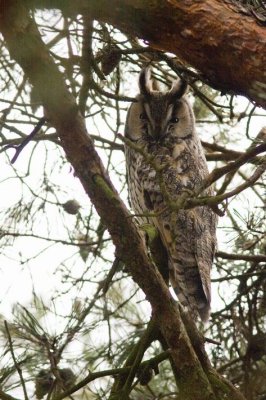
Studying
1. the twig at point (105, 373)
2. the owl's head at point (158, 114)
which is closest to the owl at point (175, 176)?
the owl's head at point (158, 114)

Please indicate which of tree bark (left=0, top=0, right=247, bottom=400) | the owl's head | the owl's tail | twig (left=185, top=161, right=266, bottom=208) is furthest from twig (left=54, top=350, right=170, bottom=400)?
the owl's head

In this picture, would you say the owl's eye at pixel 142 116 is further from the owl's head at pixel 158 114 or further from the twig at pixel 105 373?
the twig at pixel 105 373

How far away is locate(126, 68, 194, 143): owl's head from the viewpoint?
2.99 m

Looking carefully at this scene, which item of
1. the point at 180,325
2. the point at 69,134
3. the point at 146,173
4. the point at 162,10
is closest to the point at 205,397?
the point at 180,325

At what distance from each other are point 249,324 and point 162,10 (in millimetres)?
1470

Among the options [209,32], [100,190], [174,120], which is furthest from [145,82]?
[209,32]

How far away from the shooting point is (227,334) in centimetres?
293

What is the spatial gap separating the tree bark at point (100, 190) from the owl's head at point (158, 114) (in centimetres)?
117

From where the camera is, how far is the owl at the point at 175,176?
292 centimetres

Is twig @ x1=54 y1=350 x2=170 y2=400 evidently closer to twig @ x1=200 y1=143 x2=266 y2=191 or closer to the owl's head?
twig @ x1=200 y1=143 x2=266 y2=191

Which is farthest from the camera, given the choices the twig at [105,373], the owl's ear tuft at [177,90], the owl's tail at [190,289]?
the owl's ear tuft at [177,90]

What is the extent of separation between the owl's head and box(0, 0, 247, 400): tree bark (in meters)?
1.17

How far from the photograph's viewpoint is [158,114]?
9.95 ft

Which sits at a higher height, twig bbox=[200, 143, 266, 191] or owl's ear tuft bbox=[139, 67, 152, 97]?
owl's ear tuft bbox=[139, 67, 152, 97]
